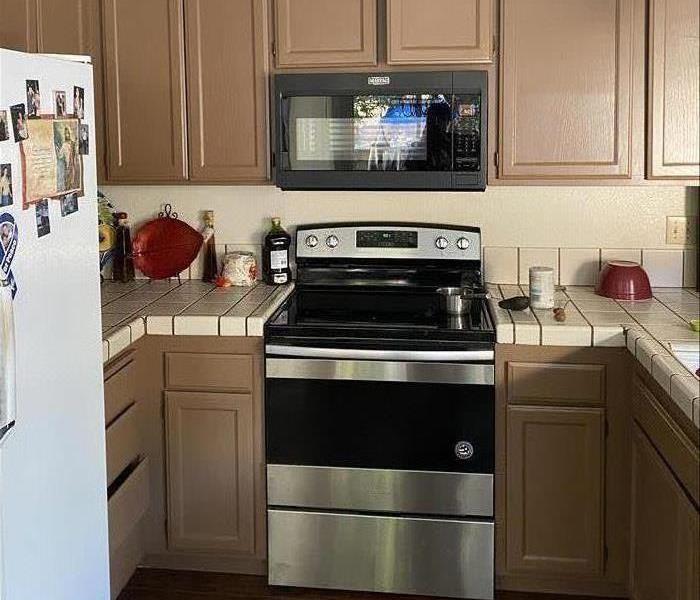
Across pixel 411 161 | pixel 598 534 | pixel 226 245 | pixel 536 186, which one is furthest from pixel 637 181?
pixel 226 245

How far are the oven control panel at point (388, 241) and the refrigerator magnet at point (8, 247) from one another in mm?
1665

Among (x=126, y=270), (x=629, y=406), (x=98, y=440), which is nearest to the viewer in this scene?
(x=98, y=440)

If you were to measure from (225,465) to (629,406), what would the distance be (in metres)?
1.13

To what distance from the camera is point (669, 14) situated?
8.87ft

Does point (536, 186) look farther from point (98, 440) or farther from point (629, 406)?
point (98, 440)

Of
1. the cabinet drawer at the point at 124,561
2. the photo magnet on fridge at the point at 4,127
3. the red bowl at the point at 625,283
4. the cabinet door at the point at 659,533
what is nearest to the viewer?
the photo magnet on fridge at the point at 4,127

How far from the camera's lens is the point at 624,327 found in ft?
8.33

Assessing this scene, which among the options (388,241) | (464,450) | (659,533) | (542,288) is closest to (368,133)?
(388,241)

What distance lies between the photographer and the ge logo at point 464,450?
262 centimetres

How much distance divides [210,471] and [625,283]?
4.42ft

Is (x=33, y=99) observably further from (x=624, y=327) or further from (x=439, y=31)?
(x=624, y=327)

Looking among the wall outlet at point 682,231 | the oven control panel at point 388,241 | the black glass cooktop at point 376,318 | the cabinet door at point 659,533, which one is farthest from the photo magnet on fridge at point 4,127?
the wall outlet at point 682,231

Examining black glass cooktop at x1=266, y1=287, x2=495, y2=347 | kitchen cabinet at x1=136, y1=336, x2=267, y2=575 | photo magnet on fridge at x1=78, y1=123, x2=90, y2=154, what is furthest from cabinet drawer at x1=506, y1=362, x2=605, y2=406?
photo magnet on fridge at x1=78, y1=123, x2=90, y2=154

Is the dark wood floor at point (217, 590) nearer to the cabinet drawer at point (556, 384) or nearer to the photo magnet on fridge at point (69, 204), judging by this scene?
the cabinet drawer at point (556, 384)
